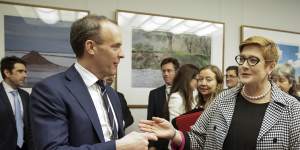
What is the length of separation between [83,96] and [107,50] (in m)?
0.24

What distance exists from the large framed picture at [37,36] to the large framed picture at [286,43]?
272 cm

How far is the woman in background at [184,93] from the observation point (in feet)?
9.08

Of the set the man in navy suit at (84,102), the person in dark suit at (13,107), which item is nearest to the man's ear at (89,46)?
the man in navy suit at (84,102)

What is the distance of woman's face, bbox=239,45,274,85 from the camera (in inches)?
71.8

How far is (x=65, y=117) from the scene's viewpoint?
1.33 m

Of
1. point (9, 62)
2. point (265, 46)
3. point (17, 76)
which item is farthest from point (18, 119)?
point (265, 46)

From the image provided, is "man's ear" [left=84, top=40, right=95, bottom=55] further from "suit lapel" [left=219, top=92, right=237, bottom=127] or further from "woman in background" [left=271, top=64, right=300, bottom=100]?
"woman in background" [left=271, top=64, right=300, bottom=100]

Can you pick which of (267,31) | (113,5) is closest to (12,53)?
(113,5)

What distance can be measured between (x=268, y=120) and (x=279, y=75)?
4.24ft

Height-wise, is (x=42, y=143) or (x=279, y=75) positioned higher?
(x=279, y=75)

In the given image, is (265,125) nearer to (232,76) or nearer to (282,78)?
(282,78)

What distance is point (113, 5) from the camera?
3.70m

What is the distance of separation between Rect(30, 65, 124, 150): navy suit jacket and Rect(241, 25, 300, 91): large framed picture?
12.3ft

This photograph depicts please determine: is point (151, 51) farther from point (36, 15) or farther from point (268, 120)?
point (268, 120)
